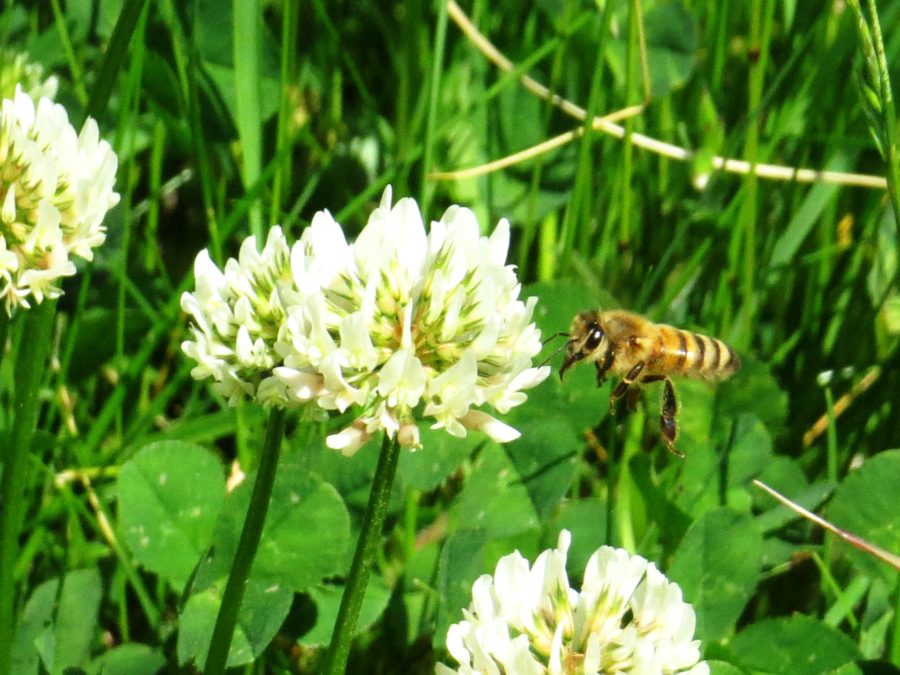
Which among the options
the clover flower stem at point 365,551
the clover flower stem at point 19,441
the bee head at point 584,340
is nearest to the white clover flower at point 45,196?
the clover flower stem at point 19,441

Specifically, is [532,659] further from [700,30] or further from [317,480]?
[700,30]

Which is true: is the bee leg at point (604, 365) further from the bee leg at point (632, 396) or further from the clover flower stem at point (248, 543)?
the clover flower stem at point (248, 543)

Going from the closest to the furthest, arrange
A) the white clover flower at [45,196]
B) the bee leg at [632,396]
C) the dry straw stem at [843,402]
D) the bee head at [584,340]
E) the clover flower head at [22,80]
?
the white clover flower at [45,196] < the bee head at [584,340] < the bee leg at [632,396] < the clover flower head at [22,80] < the dry straw stem at [843,402]

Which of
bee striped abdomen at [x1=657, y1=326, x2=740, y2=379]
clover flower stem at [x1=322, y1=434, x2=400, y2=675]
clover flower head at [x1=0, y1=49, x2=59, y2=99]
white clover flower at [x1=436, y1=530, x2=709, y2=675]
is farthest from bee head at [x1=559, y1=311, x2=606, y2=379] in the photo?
clover flower head at [x1=0, y1=49, x2=59, y2=99]

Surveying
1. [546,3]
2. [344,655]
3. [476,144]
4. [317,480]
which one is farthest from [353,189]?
[344,655]

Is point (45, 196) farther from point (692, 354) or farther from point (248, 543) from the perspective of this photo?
point (692, 354)

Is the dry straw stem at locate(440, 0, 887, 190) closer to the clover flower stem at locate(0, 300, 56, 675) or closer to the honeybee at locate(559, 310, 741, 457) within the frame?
the honeybee at locate(559, 310, 741, 457)
